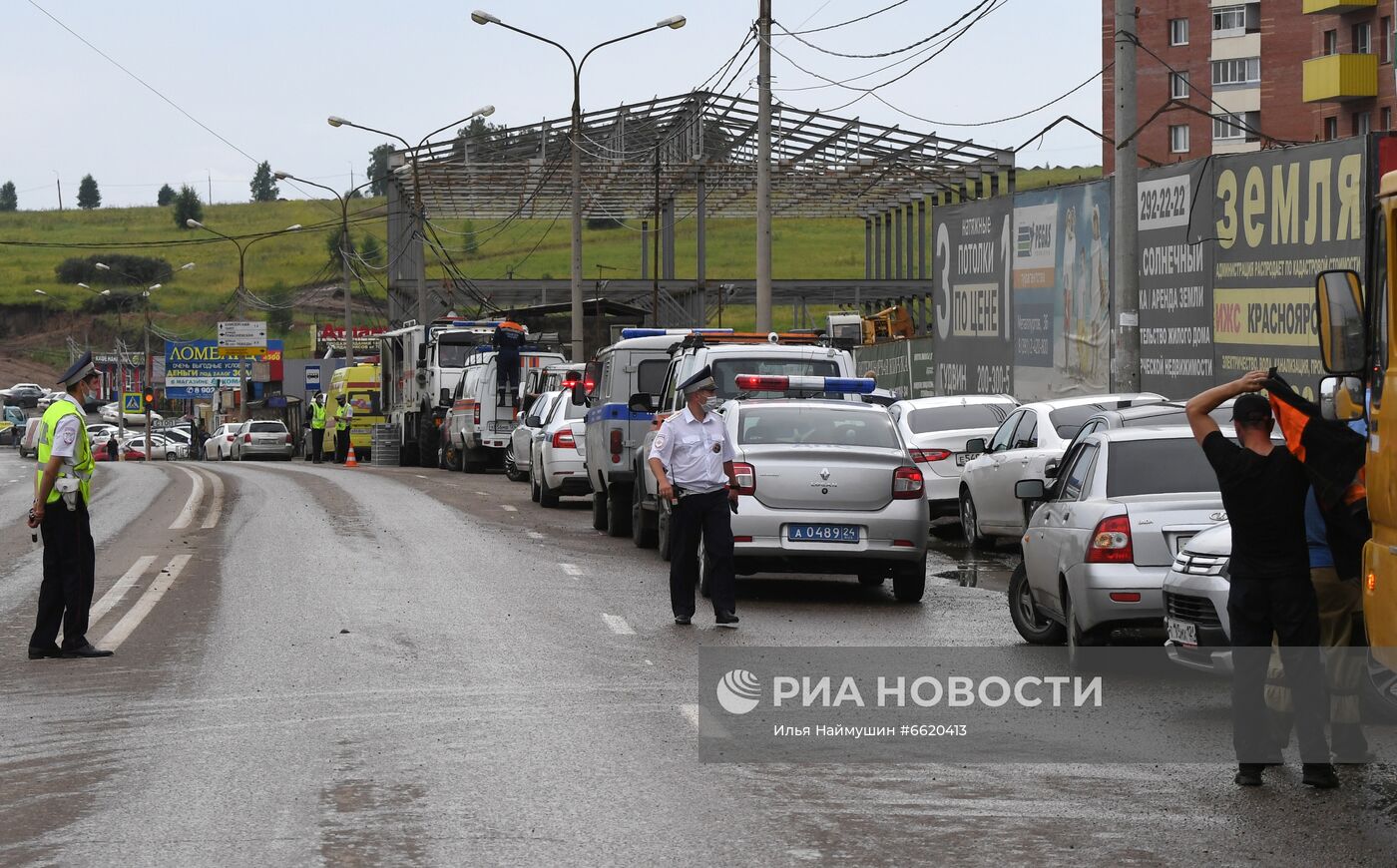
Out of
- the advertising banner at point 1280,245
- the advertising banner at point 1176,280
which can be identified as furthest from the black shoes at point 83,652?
the advertising banner at point 1176,280

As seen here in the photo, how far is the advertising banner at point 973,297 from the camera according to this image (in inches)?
1288

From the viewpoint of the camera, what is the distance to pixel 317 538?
21234 millimetres

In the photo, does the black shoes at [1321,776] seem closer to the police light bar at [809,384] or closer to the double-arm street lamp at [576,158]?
the police light bar at [809,384]

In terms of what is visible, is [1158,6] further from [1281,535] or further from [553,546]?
[1281,535]

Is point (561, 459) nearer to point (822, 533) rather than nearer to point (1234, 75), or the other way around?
point (822, 533)

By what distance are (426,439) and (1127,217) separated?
28848 mm

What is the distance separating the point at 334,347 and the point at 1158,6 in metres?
51.4

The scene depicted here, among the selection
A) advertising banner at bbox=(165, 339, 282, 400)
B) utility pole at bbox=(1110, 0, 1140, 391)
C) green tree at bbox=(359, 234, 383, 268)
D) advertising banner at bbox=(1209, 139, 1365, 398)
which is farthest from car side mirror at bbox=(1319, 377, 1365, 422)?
green tree at bbox=(359, 234, 383, 268)

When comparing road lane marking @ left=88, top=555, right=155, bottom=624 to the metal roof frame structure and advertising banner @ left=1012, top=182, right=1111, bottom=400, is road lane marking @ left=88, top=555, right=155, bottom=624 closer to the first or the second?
advertising banner @ left=1012, top=182, right=1111, bottom=400

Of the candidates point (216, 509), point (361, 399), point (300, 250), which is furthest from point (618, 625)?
point (300, 250)

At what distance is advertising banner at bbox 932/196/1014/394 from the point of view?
32.7 metres

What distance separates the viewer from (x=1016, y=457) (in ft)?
62.4

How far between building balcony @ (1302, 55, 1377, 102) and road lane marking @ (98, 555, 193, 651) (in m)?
46.7

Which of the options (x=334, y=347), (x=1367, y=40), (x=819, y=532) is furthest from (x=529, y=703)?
(x=334, y=347)
